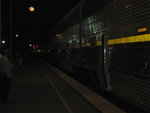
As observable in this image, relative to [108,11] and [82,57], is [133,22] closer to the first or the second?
[108,11]

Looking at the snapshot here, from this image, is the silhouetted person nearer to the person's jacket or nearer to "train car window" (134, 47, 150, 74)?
the person's jacket

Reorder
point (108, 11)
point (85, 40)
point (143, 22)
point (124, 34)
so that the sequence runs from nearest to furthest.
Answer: point (143, 22)
point (124, 34)
point (108, 11)
point (85, 40)

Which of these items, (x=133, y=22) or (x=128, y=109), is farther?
(x=128, y=109)

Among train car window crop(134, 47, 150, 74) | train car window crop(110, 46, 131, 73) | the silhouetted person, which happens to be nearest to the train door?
train car window crop(110, 46, 131, 73)

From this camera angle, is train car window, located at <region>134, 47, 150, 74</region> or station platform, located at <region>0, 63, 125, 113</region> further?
station platform, located at <region>0, 63, 125, 113</region>

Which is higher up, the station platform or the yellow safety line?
the yellow safety line

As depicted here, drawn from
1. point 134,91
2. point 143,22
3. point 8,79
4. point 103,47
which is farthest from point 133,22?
point 8,79

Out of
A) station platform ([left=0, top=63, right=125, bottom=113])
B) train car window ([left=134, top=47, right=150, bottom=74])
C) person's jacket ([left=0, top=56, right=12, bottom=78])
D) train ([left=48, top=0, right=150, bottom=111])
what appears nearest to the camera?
train car window ([left=134, top=47, right=150, bottom=74])

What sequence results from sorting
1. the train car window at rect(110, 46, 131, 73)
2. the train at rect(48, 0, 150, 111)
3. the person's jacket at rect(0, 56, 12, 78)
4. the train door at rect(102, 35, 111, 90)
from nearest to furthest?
the train at rect(48, 0, 150, 111)
the train car window at rect(110, 46, 131, 73)
the person's jacket at rect(0, 56, 12, 78)
the train door at rect(102, 35, 111, 90)

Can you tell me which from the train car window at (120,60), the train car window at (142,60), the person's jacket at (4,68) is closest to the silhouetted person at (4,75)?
the person's jacket at (4,68)

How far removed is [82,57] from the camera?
512 inches

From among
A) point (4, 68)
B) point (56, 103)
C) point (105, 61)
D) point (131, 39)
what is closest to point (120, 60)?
point (131, 39)

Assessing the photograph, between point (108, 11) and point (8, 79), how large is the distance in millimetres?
3843

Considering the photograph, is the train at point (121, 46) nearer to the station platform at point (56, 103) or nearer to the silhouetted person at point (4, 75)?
the station platform at point (56, 103)
